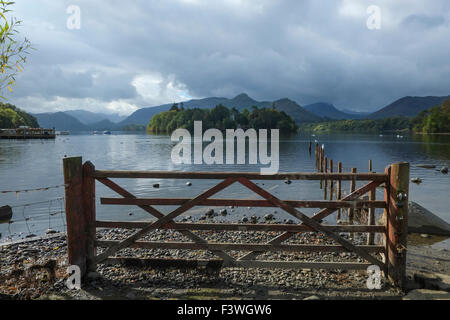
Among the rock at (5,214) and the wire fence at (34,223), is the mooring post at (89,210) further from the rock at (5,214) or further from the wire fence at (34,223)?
the rock at (5,214)

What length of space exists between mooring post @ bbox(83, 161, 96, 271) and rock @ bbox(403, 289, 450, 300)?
644cm

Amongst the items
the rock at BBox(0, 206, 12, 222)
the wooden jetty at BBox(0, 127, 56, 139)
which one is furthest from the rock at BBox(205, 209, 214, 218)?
the wooden jetty at BBox(0, 127, 56, 139)

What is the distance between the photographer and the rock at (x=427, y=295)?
221 inches

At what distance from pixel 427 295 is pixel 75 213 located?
718 centimetres

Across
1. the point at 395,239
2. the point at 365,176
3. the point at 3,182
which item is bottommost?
the point at 3,182

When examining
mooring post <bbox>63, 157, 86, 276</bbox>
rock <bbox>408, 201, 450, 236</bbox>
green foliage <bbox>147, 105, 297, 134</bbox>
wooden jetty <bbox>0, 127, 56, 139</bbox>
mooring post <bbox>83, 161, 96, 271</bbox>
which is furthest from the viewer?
green foliage <bbox>147, 105, 297, 134</bbox>

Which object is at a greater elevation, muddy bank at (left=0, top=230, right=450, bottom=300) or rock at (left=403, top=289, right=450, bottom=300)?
rock at (left=403, top=289, right=450, bottom=300)

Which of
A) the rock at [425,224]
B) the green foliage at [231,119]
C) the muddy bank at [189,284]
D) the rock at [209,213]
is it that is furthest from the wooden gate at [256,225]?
the green foliage at [231,119]

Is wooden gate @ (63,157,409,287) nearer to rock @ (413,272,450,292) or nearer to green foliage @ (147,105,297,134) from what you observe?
rock @ (413,272,450,292)

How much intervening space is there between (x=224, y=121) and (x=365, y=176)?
17148cm

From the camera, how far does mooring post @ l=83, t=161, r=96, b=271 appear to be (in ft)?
20.5
